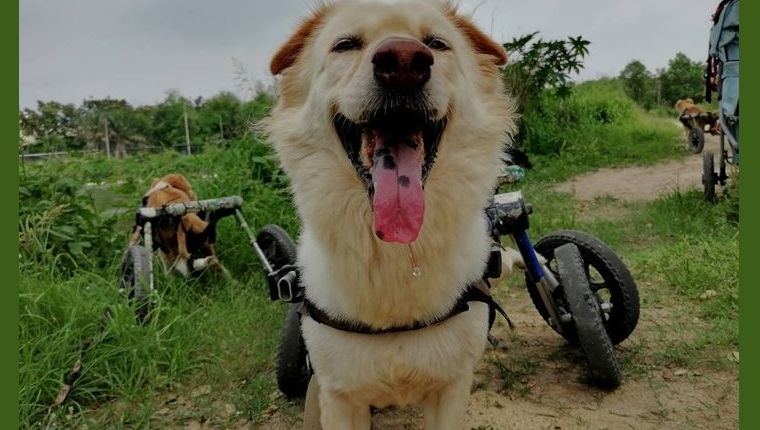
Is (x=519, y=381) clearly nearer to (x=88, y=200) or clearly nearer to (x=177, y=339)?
(x=177, y=339)

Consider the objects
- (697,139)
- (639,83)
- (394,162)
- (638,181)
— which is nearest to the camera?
(394,162)

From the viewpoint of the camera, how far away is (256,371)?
302 centimetres

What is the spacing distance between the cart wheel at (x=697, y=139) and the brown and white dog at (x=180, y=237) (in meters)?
8.18

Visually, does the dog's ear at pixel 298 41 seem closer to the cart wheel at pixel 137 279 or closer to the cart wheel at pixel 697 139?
the cart wheel at pixel 137 279

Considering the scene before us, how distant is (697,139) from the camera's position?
8.82 m

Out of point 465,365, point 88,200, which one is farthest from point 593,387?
point 88,200

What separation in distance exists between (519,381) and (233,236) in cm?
270

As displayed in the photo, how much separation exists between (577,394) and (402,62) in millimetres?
1858

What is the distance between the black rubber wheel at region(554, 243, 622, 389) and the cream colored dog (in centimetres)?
69

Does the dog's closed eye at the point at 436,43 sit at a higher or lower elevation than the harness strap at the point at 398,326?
higher

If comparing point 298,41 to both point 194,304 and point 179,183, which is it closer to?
point 194,304

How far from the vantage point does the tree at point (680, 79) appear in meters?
19.9

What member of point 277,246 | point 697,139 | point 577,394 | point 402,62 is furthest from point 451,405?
point 697,139

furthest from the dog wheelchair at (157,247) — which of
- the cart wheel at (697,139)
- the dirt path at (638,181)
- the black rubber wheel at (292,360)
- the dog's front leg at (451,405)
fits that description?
the cart wheel at (697,139)
